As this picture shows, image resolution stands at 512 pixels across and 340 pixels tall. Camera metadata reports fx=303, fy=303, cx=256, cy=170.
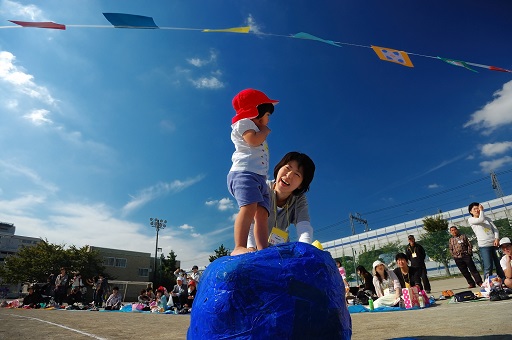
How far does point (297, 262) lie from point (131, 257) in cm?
5680

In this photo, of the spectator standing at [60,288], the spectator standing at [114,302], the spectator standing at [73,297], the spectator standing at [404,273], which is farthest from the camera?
the spectator standing at [73,297]

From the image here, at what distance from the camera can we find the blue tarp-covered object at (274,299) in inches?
48.3

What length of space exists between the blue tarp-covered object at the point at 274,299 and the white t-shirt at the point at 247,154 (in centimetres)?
96

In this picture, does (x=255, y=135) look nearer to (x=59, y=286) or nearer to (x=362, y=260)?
(x=362, y=260)

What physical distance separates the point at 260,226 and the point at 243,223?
206 millimetres

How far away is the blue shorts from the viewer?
2.17 metres

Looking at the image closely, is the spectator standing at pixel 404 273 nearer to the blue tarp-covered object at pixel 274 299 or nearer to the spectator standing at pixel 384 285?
the spectator standing at pixel 384 285

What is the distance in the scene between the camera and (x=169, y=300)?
42.3 feet

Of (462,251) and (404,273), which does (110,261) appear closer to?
(404,273)

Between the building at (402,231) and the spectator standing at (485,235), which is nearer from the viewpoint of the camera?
the spectator standing at (485,235)

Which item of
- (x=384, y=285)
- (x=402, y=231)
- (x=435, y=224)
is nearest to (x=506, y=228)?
(x=384, y=285)

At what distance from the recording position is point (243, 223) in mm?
2094

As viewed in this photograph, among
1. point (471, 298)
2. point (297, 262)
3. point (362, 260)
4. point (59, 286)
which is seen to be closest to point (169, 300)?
point (59, 286)

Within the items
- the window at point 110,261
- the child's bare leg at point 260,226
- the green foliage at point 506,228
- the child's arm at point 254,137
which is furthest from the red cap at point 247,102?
the window at point 110,261
